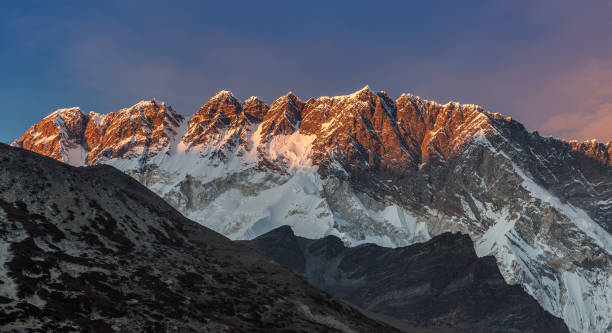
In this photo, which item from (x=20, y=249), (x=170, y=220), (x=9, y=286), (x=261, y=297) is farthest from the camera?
(x=170, y=220)

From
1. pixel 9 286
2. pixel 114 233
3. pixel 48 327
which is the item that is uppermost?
pixel 114 233

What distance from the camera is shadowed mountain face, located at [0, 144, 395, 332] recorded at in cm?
7688

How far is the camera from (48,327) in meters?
67.4

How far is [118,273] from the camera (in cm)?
9656

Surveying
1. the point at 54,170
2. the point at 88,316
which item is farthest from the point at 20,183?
the point at 88,316

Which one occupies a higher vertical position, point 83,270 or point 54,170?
point 54,170

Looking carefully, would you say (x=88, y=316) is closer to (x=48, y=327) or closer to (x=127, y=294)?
(x=48, y=327)

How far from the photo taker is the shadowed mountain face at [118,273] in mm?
76875

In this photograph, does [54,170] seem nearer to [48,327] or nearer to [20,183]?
[20,183]

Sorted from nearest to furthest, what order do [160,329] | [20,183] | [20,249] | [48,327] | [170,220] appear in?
A: [48,327] → [160,329] → [20,249] → [20,183] → [170,220]

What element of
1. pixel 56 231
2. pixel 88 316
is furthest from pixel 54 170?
pixel 88 316

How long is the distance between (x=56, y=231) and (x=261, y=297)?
1494 inches

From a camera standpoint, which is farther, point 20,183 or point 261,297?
point 261,297

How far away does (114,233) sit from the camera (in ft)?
376
